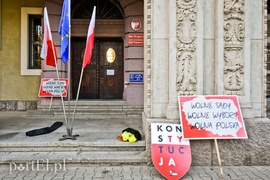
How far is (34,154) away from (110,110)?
4.12 meters

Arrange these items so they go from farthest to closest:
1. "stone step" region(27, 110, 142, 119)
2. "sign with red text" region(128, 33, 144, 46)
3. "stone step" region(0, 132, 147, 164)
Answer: "sign with red text" region(128, 33, 144, 46), "stone step" region(27, 110, 142, 119), "stone step" region(0, 132, 147, 164)

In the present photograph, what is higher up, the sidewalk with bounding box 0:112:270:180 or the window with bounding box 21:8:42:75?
the window with bounding box 21:8:42:75

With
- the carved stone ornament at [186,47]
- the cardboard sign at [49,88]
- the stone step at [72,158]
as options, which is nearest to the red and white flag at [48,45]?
the stone step at [72,158]

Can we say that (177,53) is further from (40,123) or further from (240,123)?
(40,123)

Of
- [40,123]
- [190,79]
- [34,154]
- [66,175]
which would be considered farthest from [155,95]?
[40,123]

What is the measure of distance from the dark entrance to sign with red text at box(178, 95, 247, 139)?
598 centimetres

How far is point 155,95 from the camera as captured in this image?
532 centimetres

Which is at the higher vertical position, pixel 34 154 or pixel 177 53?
pixel 177 53

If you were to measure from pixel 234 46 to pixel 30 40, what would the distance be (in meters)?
8.13

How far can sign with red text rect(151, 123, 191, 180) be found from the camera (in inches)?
177

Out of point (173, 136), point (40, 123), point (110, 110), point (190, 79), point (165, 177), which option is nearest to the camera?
point (165, 177)

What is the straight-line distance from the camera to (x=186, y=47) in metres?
5.21

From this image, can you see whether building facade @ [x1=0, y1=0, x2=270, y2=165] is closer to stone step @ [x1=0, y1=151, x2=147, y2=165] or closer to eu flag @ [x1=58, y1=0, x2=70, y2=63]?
stone step @ [x1=0, y1=151, x2=147, y2=165]

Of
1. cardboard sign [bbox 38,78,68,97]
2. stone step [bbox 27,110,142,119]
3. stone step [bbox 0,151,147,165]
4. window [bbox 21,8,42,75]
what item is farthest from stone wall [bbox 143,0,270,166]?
window [bbox 21,8,42,75]
